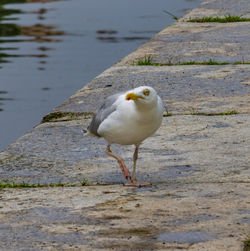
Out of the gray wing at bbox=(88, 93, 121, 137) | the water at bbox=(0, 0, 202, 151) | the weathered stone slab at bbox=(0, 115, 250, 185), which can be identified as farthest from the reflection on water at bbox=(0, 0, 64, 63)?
the gray wing at bbox=(88, 93, 121, 137)

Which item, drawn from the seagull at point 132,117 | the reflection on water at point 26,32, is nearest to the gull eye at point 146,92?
the seagull at point 132,117

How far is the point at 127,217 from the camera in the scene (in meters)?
3.24

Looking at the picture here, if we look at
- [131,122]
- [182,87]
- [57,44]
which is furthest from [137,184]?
[57,44]

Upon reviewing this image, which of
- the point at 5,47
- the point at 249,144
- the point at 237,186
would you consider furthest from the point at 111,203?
the point at 5,47

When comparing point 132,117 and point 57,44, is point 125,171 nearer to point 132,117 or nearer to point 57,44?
point 132,117

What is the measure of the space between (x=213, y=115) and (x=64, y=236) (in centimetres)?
212

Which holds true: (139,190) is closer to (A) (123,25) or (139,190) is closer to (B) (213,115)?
(B) (213,115)

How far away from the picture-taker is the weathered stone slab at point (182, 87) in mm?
5145

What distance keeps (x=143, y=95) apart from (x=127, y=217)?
1.98 feet

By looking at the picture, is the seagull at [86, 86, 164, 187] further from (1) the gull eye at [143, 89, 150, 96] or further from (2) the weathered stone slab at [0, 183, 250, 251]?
(2) the weathered stone slab at [0, 183, 250, 251]

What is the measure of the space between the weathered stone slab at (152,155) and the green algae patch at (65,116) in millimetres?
137

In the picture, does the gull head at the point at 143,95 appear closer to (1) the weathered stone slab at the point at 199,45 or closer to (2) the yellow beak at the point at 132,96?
(2) the yellow beak at the point at 132,96

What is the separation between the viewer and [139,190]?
3.67m

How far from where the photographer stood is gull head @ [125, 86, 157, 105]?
3498mm
